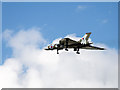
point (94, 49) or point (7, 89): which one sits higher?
point (94, 49)

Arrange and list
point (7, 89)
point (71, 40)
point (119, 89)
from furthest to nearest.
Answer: point (7, 89) < point (119, 89) < point (71, 40)

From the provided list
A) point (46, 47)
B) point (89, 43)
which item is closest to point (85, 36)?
point (89, 43)

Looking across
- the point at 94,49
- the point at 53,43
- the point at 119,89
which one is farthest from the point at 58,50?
the point at 119,89

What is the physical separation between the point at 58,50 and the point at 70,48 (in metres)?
1.56

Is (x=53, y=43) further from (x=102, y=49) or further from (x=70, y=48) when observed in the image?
(x=102, y=49)

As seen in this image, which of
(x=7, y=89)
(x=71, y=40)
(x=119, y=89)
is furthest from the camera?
(x=7, y=89)

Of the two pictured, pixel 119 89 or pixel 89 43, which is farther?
pixel 119 89

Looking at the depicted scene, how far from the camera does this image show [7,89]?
200 ft

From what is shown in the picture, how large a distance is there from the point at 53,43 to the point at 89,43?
421 cm

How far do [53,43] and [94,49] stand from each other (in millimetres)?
4970

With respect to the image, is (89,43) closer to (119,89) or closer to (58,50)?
(58,50)

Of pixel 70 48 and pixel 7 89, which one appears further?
pixel 7 89

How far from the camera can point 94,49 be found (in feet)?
174

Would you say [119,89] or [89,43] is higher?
[89,43]
